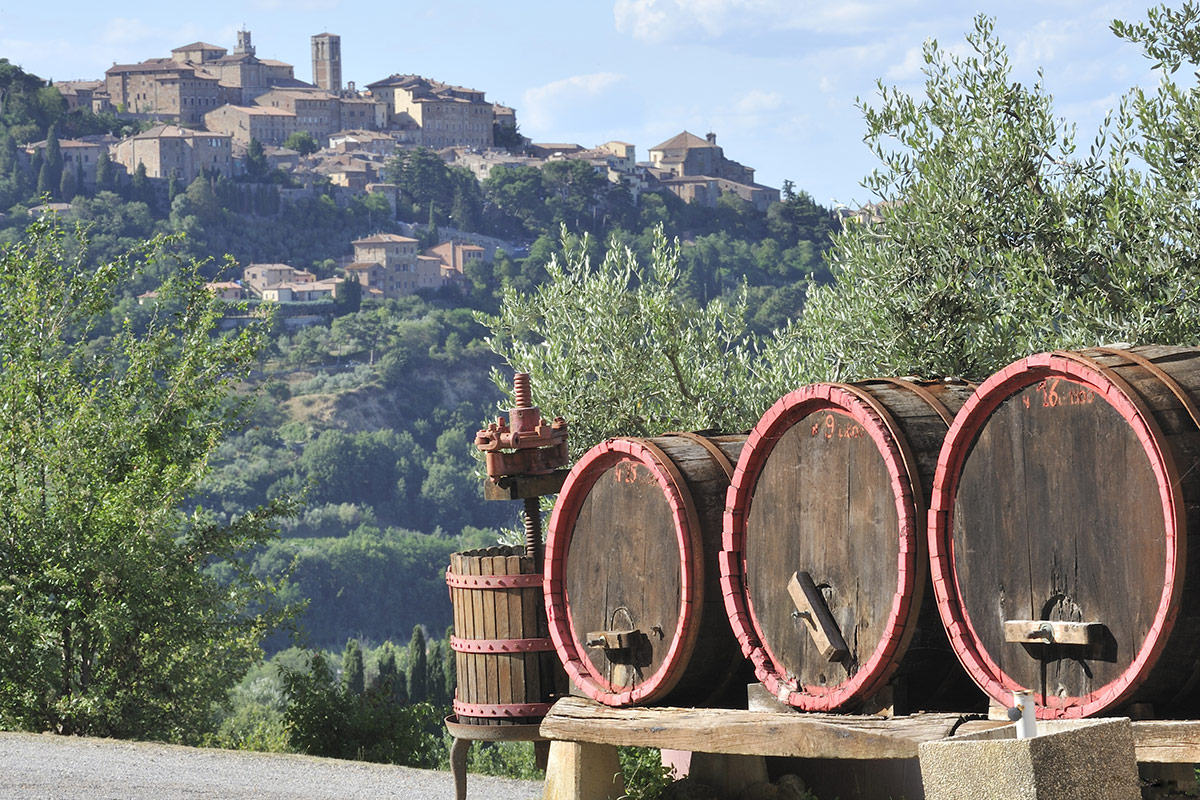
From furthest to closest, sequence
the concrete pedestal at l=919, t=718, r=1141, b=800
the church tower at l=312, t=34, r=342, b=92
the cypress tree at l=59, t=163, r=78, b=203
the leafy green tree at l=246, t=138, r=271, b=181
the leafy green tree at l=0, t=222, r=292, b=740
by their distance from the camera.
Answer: the church tower at l=312, t=34, r=342, b=92, the leafy green tree at l=246, t=138, r=271, b=181, the cypress tree at l=59, t=163, r=78, b=203, the leafy green tree at l=0, t=222, r=292, b=740, the concrete pedestal at l=919, t=718, r=1141, b=800

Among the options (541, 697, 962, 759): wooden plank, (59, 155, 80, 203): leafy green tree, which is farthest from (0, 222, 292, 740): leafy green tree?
(59, 155, 80, 203): leafy green tree

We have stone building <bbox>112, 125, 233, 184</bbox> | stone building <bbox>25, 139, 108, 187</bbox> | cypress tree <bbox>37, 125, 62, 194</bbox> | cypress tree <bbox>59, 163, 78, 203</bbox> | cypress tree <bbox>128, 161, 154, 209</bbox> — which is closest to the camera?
cypress tree <bbox>59, 163, 78, 203</bbox>

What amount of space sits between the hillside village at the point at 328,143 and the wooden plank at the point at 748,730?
123918 mm

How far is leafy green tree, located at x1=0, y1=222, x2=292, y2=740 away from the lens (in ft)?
32.8

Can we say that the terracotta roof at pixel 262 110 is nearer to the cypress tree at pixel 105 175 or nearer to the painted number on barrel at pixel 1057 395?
the cypress tree at pixel 105 175

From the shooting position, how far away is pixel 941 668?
13.1 ft

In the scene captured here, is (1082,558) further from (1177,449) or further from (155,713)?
(155,713)

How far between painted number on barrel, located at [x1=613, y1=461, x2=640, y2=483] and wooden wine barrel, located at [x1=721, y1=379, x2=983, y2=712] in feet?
1.64

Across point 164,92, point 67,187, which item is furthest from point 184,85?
point 67,187

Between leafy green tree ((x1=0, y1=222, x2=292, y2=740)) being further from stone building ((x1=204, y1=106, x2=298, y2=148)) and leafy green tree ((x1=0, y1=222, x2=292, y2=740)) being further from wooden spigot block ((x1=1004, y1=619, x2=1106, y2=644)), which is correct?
stone building ((x1=204, y1=106, x2=298, y2=148))

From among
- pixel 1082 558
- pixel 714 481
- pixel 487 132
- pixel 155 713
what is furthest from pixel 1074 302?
pixel 487 132

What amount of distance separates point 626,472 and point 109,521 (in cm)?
643

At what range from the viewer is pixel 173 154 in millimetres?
141875

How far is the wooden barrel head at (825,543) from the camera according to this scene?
3830 mm
